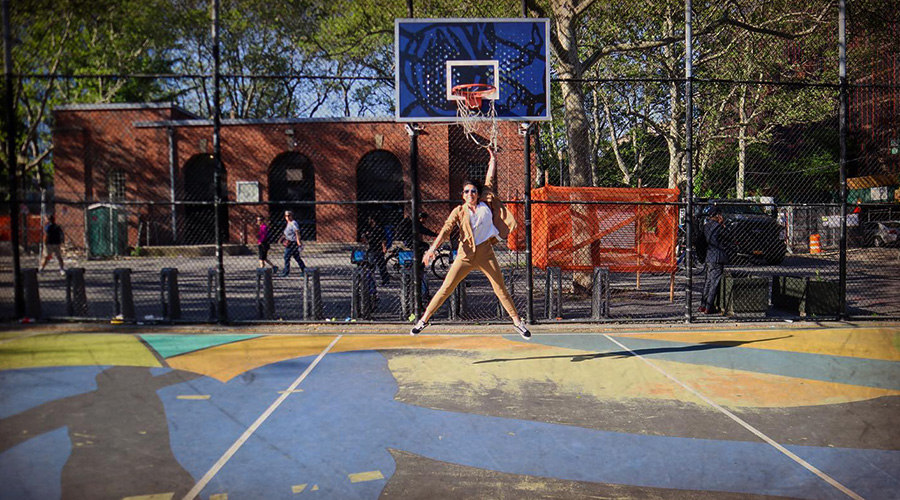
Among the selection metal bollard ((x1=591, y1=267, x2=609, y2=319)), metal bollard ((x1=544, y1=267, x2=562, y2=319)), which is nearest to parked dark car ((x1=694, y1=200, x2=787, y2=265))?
metal bollard ((x1=591, y1=267, x2=609, y2=319))

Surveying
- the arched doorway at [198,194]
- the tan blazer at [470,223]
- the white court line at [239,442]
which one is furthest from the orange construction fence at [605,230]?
the arched doorway at [198,194]

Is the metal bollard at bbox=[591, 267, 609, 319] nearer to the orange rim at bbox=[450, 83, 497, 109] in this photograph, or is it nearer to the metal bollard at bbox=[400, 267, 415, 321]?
the metal bollard at bbox=[400, 267, 415, 321]

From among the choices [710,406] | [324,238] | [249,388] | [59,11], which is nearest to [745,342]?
[710,406]

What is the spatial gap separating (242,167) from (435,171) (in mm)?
8894

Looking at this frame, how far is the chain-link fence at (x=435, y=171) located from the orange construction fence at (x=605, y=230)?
47mm

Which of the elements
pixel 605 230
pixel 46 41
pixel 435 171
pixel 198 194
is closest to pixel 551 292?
pixel 605 230

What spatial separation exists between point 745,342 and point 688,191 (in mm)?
2499

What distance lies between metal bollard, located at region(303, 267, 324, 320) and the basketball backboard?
3046mm

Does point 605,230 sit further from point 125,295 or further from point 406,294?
point 125,295

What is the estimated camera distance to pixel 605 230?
1173 cm

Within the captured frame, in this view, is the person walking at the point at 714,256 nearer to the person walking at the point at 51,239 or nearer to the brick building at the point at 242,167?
the brick building at the point at 242,167

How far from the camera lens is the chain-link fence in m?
9.82

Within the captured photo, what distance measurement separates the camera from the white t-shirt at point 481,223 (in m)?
7.27

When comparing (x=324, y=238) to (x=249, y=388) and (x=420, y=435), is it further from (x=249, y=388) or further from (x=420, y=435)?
(x=420, y=435)
